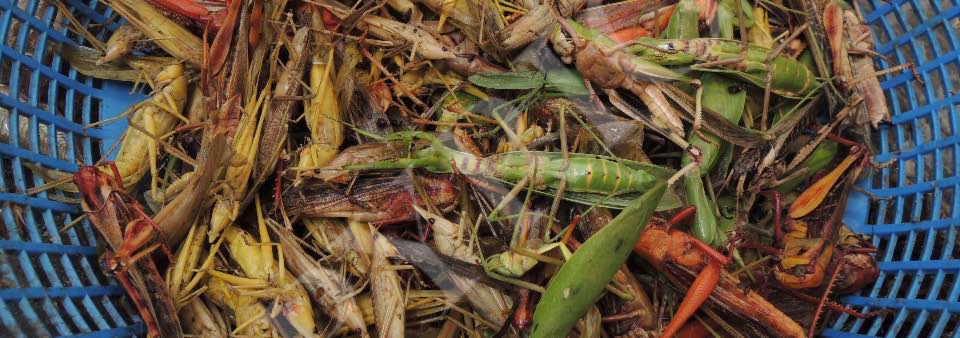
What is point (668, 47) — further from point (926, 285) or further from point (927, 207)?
point (926, 285)

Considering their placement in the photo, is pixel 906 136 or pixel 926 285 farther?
pixel 906 136

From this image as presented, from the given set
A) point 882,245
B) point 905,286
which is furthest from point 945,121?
point 905,286

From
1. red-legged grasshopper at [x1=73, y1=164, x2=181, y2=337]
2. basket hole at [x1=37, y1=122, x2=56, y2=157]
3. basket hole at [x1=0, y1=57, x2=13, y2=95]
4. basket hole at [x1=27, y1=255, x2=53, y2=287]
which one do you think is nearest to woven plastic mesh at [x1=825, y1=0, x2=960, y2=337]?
red-legged grasshopper at [x1=73, y1=164, x2=181, y2=337]

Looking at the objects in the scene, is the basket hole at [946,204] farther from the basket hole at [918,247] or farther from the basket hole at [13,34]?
the basket hole at [13,34]

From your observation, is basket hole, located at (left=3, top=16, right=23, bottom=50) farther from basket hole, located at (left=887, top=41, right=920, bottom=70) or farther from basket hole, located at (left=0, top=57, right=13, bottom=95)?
basket hole, located at (left=887, top=41, right=920, bottom=70)

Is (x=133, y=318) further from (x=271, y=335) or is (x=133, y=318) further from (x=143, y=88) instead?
(x=143, y=88)

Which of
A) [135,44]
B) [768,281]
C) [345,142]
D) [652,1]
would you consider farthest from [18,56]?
[768,281]
